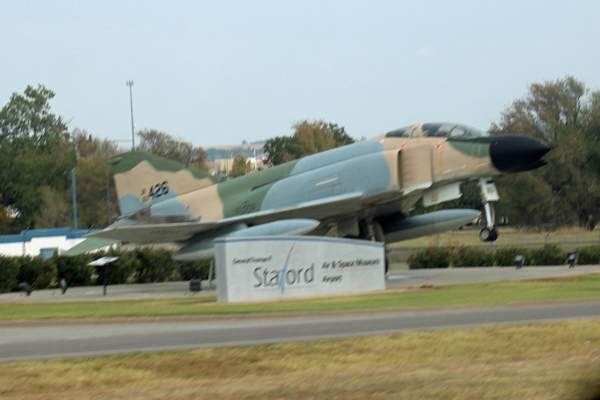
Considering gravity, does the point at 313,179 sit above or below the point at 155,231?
above

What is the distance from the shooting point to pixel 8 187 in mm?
78625

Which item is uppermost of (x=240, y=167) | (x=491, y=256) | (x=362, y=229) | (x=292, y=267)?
(x=240, y=167)

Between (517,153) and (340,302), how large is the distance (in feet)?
24.4

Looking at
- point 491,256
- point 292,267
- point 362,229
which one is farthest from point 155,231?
point 491,256

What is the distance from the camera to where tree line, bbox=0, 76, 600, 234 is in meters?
60.2

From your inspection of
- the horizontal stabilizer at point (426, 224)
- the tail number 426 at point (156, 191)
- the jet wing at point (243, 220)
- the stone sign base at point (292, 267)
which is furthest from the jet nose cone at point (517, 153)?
the tail number 426 at point (156, 191)

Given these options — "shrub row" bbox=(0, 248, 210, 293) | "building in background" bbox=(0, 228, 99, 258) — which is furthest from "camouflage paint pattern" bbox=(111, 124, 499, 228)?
"building in background" bbox=(0, 228, 99, 258)

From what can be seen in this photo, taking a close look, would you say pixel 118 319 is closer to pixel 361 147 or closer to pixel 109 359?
pixel 109 359

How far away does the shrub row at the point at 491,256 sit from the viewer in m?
28.3

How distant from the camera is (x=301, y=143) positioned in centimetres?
7381

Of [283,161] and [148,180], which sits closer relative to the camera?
[148,180]

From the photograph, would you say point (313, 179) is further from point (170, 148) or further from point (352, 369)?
point (170, 148)

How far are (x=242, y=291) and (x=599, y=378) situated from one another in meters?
13.8

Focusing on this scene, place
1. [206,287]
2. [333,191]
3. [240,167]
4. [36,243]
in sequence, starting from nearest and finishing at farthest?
1. [333,191]
2. [206,287]
3. [36,243]
4. [240,167]
